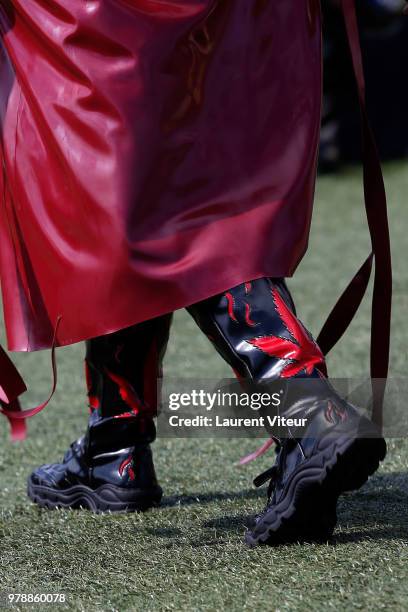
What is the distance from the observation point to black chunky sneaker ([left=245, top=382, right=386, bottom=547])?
128 centimetres

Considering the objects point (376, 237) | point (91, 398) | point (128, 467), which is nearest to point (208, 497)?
point (128, 467)

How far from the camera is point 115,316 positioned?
1438 millimetres

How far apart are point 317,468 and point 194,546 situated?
0.26m

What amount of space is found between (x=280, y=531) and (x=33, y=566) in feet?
1.10

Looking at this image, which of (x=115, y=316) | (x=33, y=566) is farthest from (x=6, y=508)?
(x=115, y=316)

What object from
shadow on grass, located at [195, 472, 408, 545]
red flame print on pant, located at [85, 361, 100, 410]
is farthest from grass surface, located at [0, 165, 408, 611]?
red flame print on pant, located at [85, 361, 100, 410]

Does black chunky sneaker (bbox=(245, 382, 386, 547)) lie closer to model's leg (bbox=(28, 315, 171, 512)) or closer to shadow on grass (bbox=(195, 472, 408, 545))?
shadow on grass (bbox=(195, 472, 408, 545))

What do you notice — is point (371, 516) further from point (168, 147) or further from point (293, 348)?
point (168, 147)

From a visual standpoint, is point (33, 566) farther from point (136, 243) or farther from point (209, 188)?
point (209, 188)

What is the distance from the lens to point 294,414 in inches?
53.4

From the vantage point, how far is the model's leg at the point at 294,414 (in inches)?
50.8

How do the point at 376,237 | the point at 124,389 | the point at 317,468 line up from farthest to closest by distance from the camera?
the point at 124,389 → the point at 376,237 → the point at 317,468

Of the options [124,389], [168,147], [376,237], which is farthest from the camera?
[124,389]

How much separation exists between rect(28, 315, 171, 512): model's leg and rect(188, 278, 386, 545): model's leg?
0.87 feet
